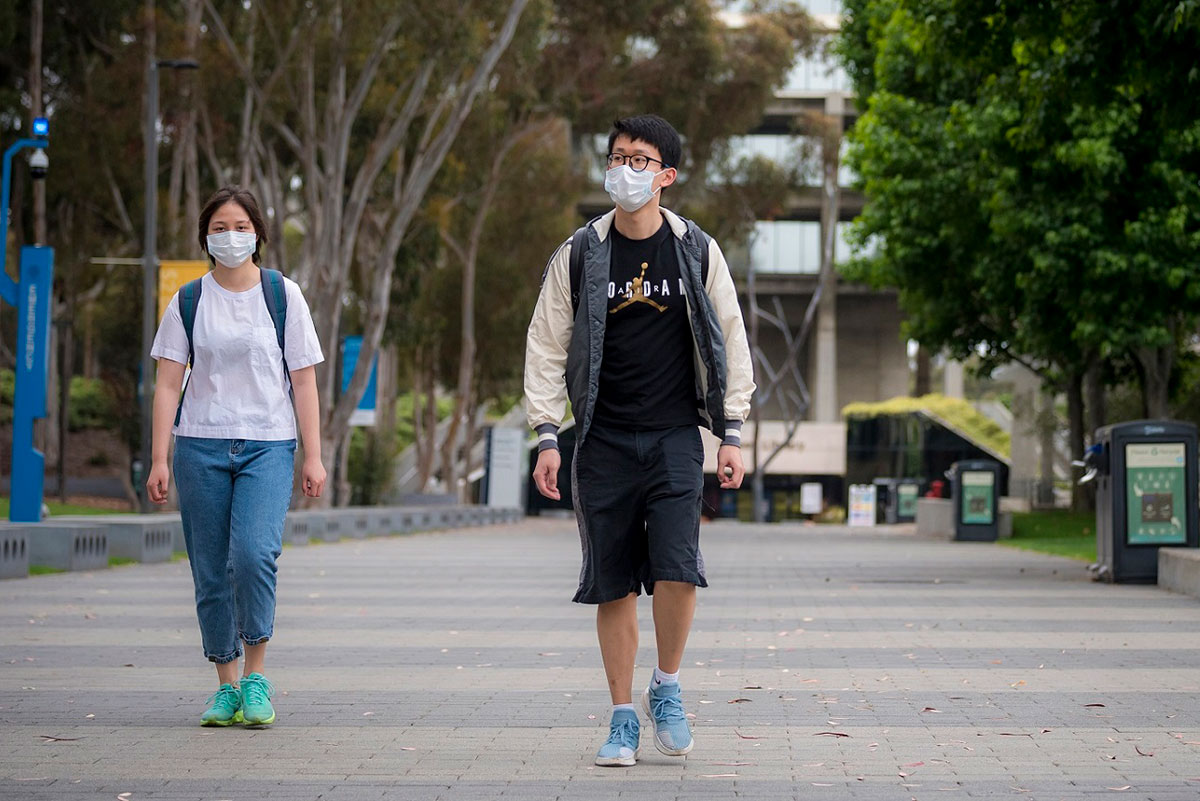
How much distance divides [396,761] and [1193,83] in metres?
10.2

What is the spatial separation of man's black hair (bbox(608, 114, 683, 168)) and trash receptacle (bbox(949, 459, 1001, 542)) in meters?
22.9

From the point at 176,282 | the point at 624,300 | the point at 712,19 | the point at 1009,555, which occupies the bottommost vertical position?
the point at 1009,555

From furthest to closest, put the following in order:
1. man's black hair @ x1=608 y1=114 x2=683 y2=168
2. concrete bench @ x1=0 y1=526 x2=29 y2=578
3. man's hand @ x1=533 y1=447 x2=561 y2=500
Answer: concrete bench @ x1=0 y1=526 x2=29 y2=578, man's black hair @ x1=608 y1=114 x2=683 y2=168, man's hand @ x1=533 y1=447 x2=561 y2=500

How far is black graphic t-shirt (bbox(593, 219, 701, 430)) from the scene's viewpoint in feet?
18.2

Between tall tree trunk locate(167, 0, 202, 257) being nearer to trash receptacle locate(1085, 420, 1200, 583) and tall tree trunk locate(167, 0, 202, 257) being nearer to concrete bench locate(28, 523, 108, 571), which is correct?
concrete bench locate(28, 523, 108, 571)

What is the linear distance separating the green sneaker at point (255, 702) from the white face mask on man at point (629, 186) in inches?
87.9

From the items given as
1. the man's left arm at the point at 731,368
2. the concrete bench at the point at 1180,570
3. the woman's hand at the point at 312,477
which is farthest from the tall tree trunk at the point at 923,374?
the man's left arm at the point at 731,368

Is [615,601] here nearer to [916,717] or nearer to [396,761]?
[396,761]

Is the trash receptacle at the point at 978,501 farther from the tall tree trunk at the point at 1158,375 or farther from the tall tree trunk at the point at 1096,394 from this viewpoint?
the tall tree trunk at the point at 1096,394

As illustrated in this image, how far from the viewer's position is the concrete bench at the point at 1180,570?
1334cm

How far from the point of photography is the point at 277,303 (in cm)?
639

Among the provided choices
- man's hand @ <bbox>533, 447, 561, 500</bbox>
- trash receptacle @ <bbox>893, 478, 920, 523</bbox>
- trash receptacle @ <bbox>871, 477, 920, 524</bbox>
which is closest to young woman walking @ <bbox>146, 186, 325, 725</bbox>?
man's hand @ <bbox>533, 447, 561, 500</bbox>

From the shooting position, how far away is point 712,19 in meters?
35.4

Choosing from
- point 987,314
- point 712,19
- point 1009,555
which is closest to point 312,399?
point 1009,555
